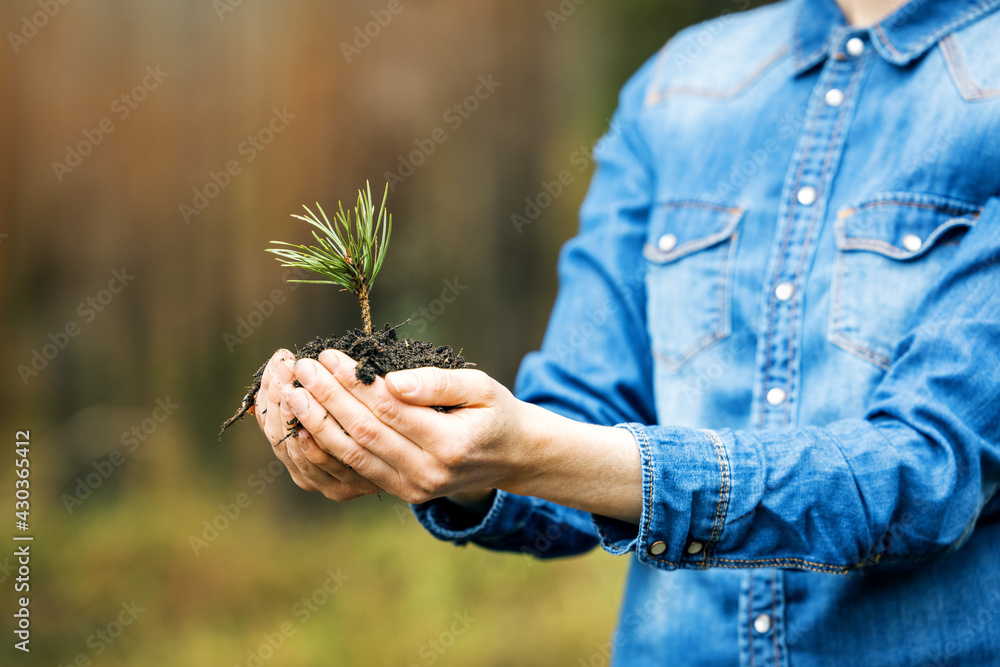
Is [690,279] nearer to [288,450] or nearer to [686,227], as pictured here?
[686,227]

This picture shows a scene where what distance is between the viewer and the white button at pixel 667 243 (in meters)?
1.59

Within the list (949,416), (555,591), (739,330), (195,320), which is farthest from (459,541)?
(195,320)

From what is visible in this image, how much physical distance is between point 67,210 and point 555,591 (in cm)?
276

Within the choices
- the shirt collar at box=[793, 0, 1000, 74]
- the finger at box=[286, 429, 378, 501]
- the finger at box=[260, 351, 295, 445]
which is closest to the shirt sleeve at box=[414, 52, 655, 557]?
the finger at box=[286, 429, 378, 501]

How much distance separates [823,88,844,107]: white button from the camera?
1500 millimetres

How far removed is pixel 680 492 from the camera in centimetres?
112

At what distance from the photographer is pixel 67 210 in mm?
3658

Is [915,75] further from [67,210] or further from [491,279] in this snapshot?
[67,210]

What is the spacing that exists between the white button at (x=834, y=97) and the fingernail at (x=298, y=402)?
1.09 m

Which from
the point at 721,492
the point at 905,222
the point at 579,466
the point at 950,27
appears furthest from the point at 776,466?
the point at 950,27

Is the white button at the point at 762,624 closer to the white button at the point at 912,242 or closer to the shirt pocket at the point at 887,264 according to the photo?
the shirt pocket at the point at 887,264

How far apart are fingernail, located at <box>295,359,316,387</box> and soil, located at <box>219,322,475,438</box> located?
40mm

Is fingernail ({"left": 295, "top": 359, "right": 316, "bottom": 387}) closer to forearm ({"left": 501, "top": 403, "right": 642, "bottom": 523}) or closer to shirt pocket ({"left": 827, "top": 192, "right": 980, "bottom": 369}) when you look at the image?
forearm ({"left": 501, "top": 403, "right": 642, "bottom": 523})

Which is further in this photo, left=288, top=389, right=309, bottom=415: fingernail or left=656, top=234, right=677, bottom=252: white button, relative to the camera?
left=656, top=234, right=677, bottom=252: white button
